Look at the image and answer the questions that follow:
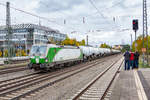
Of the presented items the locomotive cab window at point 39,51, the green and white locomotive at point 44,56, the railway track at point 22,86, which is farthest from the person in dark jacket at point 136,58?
the locomotive cab window at point 39,51

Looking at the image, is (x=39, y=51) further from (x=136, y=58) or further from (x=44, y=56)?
(x=136, y=58)

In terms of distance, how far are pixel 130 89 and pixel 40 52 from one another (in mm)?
8573

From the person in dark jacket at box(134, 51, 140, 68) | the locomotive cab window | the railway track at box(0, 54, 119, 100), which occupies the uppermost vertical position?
the locomotive cab window

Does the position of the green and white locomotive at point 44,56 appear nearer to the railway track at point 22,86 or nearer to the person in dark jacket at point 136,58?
the railway track at point 22,86

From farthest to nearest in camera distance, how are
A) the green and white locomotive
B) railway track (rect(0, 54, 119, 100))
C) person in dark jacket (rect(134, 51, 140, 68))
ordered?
1. person in dark jacket (rect(134, 51, 140, 68))
2. the green and white locomotive
3. railway track (rect(0, 54, 119, 100))

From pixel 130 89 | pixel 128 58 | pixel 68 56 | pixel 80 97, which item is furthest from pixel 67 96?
pixel 68 56

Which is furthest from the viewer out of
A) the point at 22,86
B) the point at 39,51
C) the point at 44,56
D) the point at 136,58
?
the point at 136,58

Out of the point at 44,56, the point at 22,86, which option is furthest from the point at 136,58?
the point at 22,86

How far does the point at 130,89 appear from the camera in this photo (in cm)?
814

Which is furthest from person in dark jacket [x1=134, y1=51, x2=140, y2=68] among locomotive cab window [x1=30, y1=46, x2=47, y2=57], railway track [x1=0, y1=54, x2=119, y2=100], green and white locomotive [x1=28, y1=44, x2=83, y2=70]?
locomotive cab window [x1=30, y1=46, x2=47, y2=57]

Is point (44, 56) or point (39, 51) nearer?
point (44, 56)

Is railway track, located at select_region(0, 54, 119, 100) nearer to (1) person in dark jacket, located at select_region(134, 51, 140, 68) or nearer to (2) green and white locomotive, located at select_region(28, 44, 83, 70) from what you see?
(2) green and white locomotive, located at select_region(28, 44, 83, 70)

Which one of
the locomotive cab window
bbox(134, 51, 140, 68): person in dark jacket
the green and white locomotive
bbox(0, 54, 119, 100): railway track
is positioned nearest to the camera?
bbox(0, 54, 119, 100): railway track

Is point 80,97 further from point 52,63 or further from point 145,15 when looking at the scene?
point 145,15
